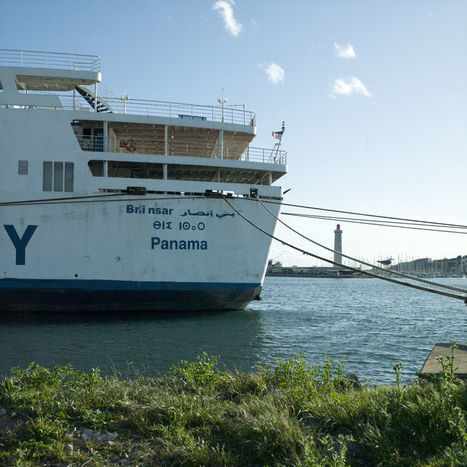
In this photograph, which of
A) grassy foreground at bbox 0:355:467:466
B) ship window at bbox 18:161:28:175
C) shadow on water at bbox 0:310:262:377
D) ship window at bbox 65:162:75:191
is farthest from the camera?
ship window at bbox 65:162:75:191

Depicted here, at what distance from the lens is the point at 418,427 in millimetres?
3814

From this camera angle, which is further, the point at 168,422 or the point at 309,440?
the point at 168,422

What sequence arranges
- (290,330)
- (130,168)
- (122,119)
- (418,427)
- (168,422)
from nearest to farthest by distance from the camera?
(418,427) < (168,422) < (290,330) < (122,119) < (130,168)

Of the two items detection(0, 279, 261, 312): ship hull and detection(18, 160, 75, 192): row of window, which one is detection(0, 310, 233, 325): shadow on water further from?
detection(18, 160, 75, 192): row of window

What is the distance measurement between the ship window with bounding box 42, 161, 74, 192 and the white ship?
0.13 feet

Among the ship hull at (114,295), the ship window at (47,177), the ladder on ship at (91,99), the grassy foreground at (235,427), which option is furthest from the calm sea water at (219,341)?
the ladder on ship at (91,99)

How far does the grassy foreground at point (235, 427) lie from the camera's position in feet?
11.7

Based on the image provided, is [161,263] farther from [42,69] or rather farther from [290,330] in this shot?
[42,69]

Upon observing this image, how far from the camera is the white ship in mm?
15953

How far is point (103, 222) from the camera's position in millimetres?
16250

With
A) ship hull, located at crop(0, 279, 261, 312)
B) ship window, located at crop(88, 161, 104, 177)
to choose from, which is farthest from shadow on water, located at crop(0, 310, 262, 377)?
→ ship window, located at crop(88, 161, 104, 177)

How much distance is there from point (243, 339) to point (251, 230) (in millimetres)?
5095

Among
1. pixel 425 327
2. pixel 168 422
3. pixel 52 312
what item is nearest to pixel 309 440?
pixel 168 422

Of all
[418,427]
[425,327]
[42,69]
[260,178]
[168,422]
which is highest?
[42,69]
